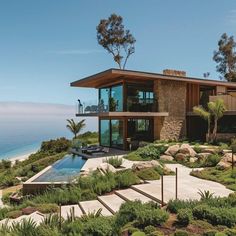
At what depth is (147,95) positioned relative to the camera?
23422 millimetres

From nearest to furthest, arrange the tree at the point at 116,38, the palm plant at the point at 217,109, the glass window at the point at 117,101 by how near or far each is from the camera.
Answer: the palm plant at the point at 217,109
the glass window at the point at 117,101
the tree at the point at 116,38

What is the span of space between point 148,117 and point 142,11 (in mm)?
8081

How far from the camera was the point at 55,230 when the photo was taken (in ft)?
23.1

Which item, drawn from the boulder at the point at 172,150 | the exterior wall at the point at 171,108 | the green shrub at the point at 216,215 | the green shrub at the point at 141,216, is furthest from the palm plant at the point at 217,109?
the green shrub at the point at 141,216

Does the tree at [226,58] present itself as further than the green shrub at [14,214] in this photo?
Yes

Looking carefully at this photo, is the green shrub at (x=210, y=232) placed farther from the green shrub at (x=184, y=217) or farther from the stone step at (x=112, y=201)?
the stone step at (x=112, y=201)

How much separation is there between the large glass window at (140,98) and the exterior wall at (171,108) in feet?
2.00

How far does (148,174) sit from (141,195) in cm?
252

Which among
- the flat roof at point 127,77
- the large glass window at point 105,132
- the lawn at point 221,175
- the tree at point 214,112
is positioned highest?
the flat roof at point 127,77

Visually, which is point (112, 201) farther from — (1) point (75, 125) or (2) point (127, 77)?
(1) point (75, 125)

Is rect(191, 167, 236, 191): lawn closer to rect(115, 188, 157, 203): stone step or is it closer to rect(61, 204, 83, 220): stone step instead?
rect(115, 188, 157, 203): stone step

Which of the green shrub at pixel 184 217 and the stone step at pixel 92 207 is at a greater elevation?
the green shrub at pixel 184 217

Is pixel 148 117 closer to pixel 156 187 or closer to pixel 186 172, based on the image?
pixel 186 172

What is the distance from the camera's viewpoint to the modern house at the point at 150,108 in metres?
22.3
